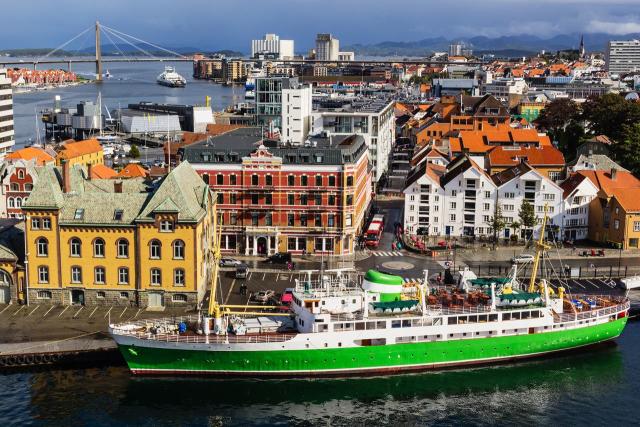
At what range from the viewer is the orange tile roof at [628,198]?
72.2 metres

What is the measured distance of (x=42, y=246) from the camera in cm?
5528

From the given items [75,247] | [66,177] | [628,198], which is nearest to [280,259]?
[75,247]

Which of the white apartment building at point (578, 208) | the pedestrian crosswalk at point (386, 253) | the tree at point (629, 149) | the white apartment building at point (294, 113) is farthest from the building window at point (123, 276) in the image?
the tree at point (629, 149)

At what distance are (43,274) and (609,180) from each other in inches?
2140

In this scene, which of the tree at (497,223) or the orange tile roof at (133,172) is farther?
the orange tile roof at (133,172)

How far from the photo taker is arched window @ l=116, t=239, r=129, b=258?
181ft

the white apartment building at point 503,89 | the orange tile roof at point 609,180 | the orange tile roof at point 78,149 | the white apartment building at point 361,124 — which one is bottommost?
the orange tile roof at point 609,180

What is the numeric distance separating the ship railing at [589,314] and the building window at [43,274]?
35293 millimetres

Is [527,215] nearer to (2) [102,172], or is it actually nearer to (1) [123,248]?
(1) [123,248]

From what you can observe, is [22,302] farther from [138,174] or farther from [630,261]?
[630,261]

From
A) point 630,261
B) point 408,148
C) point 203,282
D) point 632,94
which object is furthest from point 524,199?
point 632,94

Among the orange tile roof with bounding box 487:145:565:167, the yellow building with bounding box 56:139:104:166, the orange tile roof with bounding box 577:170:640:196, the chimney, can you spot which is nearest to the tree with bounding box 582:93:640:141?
the orange tile roof with bounding box 487:145:565:167

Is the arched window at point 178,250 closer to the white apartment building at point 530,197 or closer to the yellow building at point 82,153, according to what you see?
the white apartment building at point 530,197

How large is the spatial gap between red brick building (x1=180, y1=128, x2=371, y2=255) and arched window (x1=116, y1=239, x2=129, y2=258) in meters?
15.9
